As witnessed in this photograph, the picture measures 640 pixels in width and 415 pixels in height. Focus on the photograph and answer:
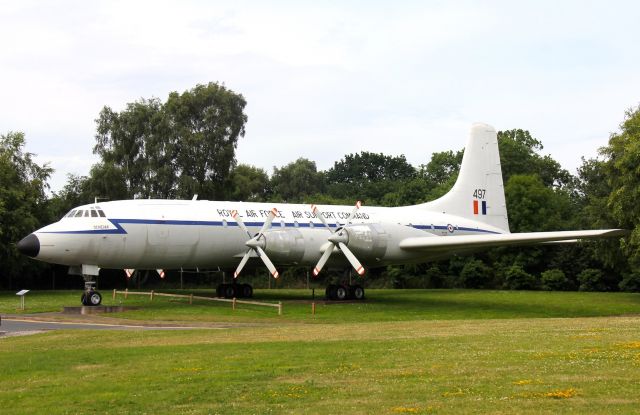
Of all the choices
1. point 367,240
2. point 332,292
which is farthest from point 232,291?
point 367,240

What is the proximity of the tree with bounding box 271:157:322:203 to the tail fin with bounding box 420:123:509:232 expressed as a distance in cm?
5387

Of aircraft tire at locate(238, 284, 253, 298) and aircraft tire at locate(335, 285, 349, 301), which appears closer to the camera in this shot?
aircraft tire at locate(335, 285, 349, 301)

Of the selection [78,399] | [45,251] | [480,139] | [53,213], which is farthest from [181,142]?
[78,399]

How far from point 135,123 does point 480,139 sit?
101 feet

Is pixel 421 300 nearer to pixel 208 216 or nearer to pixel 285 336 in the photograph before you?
pixel 208 216

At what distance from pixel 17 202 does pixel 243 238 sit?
20909 millimetres

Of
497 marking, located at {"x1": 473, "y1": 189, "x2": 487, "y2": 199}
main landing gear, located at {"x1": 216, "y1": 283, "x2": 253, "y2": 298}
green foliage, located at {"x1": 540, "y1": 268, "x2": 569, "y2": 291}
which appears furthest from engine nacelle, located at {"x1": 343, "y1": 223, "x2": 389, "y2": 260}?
green foliage, located at {"x1": 540, "y1": 268, "x2": 569, "y2": 291}

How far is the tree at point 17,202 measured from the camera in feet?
157

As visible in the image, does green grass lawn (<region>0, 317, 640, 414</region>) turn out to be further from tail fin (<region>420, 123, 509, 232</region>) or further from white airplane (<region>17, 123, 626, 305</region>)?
tail fin (<region>420, 123, 509, 232</region>)

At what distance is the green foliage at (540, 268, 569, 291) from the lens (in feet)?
175

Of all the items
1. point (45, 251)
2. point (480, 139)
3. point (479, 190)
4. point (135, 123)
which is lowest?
point (45, 251)

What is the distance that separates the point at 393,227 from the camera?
120ft

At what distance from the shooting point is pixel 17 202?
4941 cm

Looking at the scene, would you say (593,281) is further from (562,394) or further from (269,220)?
(562,394)
